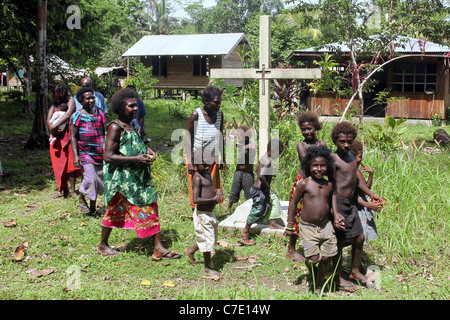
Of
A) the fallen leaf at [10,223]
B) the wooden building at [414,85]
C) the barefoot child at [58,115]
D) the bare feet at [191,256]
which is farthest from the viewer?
the wooden building at [414,85]

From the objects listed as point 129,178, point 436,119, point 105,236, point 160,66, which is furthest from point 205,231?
point 160,66

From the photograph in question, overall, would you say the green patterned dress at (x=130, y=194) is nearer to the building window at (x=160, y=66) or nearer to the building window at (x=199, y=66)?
the building window at (x=199, y=66)

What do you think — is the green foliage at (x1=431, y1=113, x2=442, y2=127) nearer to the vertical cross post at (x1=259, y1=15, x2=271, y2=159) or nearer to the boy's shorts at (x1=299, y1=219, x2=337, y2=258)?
the vertical cross post at (x1=259, y1=15, x2=271, y2=159)

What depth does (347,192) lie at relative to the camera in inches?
164

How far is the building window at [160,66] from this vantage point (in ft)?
96.3

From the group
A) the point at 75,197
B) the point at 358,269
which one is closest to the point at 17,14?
the point at 75,197

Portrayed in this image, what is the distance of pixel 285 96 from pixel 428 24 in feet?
12.6

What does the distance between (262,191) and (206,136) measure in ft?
3.06

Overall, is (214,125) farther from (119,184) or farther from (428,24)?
(428,24)

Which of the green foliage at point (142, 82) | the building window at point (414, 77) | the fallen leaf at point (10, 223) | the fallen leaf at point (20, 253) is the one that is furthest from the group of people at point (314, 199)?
the building window at point (414, 77)

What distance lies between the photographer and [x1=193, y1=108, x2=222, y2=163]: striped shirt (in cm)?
539

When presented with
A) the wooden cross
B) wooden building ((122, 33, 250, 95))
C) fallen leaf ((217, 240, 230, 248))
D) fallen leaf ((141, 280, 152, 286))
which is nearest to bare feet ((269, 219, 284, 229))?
fallen leaf ((217, 240, 230, 248))

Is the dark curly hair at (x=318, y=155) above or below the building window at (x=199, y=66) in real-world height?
below

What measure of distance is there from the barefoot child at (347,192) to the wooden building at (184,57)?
23550 mm
